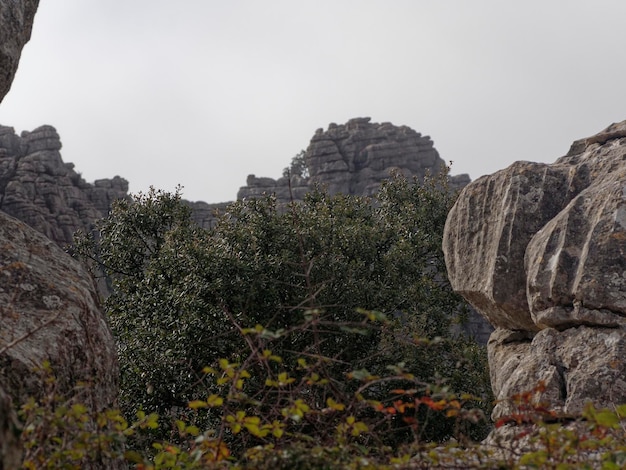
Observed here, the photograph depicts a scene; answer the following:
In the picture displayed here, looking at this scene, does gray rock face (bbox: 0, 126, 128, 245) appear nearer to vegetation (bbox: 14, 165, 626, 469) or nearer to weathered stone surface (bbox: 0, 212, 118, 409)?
vegetation (bbox: 14, 165, 626, 469)

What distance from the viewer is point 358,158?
3243 inches

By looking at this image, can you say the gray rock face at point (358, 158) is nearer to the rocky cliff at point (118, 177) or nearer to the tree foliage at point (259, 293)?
the rocky cliff at point (118, 177)

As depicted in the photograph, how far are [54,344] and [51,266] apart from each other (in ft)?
5.20

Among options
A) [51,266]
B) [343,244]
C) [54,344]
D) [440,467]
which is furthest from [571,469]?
[343,244]

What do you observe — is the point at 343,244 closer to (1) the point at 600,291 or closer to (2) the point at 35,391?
(1) the point at 600,291

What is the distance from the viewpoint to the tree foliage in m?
18.8

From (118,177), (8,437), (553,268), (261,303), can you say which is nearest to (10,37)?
(8,437)

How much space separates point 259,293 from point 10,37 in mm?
10335

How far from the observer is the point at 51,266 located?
926 centimetres

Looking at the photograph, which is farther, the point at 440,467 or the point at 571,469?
the point at 440,467

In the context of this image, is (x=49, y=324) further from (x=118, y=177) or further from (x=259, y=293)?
(x=118, y=177)

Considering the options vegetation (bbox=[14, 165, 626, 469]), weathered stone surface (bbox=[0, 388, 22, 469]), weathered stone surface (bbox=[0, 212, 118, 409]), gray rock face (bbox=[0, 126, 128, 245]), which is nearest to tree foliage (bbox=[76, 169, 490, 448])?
vegetation (bbox=[14, 165, 626, 469])

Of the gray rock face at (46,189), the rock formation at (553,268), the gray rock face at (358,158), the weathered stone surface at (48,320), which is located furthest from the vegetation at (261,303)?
the gray rock face at (358,158)

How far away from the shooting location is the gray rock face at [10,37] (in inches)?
409
